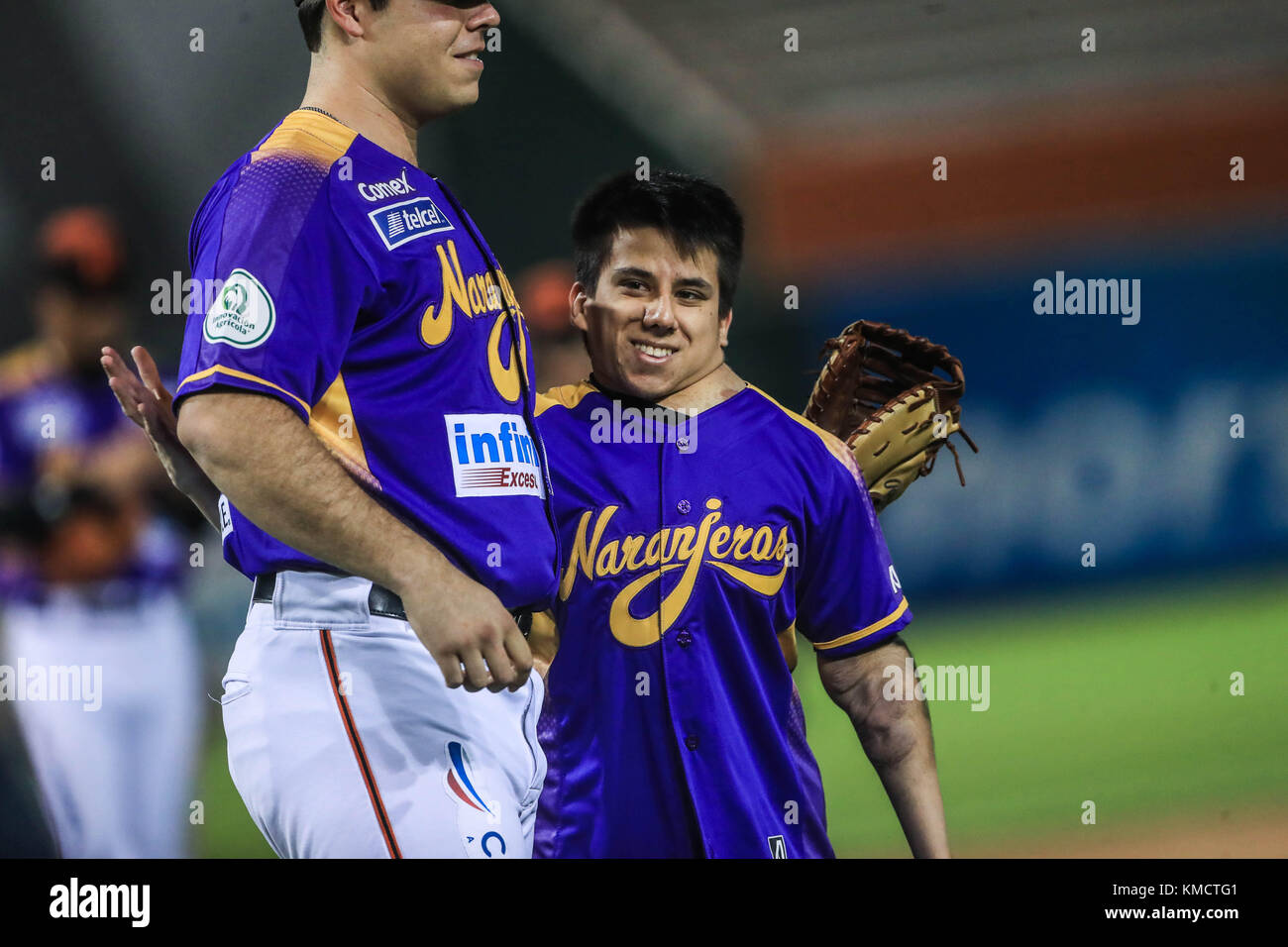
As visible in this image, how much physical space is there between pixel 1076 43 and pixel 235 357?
6.05ft

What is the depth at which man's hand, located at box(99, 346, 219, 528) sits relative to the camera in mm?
1719

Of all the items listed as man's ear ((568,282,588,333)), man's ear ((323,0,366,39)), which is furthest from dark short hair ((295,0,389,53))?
man's ear ((568,282,588,333))

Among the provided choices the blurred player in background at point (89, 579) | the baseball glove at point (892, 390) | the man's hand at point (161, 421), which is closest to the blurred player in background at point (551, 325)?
the baseball glove at point (892, 390)

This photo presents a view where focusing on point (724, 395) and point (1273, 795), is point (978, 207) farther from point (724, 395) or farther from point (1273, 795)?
point (1273, 795)

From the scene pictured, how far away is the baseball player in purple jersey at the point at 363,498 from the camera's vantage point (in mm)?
1424

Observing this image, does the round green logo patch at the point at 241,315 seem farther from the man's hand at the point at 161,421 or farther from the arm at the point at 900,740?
the arm at the point at 900,740

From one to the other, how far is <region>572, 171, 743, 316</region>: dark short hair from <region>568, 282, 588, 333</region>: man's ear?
1 centimetres

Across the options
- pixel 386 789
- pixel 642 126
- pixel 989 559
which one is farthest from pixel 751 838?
pixel 642 126

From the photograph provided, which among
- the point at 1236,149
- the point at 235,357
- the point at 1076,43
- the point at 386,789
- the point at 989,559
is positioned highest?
the point at 1076,43

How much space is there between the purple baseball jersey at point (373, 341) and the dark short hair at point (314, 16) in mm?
142

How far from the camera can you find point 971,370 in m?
2.55

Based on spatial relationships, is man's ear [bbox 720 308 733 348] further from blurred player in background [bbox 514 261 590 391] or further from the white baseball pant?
the white baseball pant

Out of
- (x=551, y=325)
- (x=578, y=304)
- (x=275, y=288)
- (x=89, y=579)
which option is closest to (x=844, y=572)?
(x=578, y=304)

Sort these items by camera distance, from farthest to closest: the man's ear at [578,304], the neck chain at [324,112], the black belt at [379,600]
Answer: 1. the man's ear at [578,304]
2. the neck chain at [324,112]
3. the black belt at [379,600]
